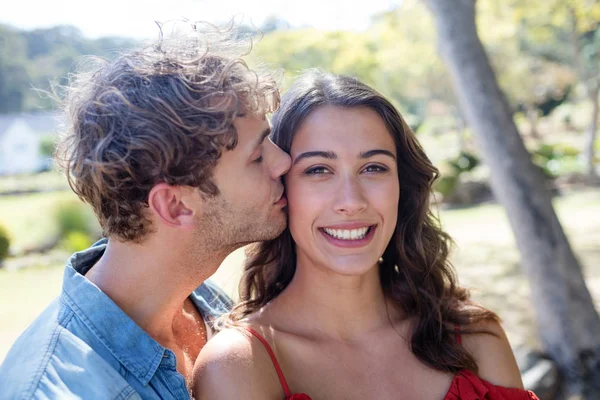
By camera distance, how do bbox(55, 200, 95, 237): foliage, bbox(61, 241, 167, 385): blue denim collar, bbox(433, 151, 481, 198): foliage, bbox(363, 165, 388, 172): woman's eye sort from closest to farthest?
bbox(61, 241, 167, 385): blue denim collar → bbox(363, 165, 388, 172): woman's eye → bbox(55, 200, 95, 237): foliage → bbox(433, 151, 481, 198): foliage

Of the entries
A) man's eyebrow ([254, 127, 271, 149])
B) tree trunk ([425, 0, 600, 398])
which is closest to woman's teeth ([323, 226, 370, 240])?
man's eyebrow ([254, 127, 271, 149])

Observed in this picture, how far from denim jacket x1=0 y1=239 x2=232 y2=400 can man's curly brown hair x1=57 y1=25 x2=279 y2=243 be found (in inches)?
9.9

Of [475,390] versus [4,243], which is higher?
[475,390]

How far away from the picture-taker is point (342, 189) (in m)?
2.21

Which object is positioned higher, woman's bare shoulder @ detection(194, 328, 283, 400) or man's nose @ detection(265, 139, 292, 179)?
man's nose @ detection(265, 139, 292, 179)

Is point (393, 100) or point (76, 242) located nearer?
point (76, 242)

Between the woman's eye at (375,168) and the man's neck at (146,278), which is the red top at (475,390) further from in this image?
the woman's eye at (375,168)

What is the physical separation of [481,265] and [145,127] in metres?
8.89

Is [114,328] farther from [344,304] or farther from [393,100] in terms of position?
[393,100]

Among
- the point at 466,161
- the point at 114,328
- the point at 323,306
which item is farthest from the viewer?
the point at 466,161

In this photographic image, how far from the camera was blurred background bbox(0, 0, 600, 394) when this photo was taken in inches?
329

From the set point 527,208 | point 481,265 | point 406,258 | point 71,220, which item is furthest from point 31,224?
point 406,258

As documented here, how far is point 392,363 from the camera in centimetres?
233

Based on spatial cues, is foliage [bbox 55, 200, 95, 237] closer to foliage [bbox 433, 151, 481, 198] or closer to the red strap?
foliage [bbox 433, 151, 481, 198]
